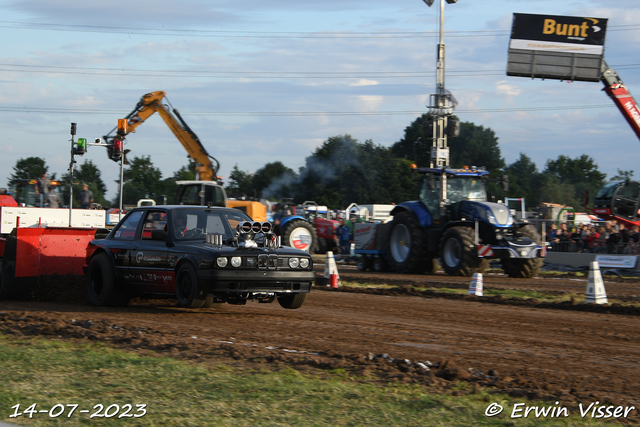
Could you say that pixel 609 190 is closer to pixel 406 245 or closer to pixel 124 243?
pixel 406 245

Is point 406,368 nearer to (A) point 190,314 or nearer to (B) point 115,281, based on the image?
(A) point 190,314

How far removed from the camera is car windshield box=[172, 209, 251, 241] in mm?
9891

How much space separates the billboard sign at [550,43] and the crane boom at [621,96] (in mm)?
1410

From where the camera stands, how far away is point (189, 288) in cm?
932

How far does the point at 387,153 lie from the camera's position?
60281 mm

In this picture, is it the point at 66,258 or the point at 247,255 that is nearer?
the point at 247,255

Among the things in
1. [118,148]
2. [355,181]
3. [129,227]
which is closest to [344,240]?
[118,148]

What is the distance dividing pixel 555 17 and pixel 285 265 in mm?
25409

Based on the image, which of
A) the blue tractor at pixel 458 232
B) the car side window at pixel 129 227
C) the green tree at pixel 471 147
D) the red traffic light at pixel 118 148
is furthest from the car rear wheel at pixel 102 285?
the green tree at pixel 471 147

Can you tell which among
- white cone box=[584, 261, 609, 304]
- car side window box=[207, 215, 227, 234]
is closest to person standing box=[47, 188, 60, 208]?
car side window box=[207, 215, 227, 234]

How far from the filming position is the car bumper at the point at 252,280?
8.91 meters

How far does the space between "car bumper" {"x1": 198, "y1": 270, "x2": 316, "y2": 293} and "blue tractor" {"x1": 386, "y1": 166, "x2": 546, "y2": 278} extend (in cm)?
956

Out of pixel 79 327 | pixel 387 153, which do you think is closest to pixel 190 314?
pixel 79 327

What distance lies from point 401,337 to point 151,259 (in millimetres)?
3740
